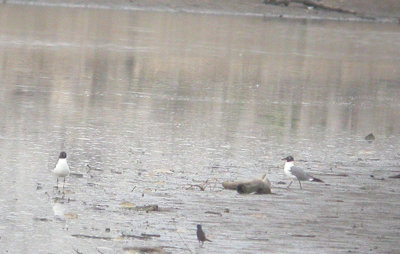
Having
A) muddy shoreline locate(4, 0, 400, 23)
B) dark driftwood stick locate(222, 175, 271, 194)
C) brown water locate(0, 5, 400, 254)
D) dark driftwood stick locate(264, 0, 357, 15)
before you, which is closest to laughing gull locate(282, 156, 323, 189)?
brown water locate(0, 5, 400, 254)

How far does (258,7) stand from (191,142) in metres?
36.7

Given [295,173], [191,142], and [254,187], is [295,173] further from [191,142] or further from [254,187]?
[191,142]

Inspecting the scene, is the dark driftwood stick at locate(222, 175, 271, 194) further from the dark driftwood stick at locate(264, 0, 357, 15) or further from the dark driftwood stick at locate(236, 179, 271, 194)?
the dark driftwood stick at locate(264, 0, 357, 15)

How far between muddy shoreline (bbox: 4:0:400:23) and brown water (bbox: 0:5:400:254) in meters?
13.1

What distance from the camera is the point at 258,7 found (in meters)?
51.8

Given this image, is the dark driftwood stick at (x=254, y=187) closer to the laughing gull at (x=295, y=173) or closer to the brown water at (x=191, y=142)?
the brown water at (x=191, y=142)

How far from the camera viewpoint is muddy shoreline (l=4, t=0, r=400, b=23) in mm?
47469

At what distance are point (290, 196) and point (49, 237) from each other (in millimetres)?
3424

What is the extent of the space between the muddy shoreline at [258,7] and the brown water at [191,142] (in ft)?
43.0

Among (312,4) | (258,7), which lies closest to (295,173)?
(258,7)

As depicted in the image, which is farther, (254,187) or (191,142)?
(191,142)

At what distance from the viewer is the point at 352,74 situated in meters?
28.8

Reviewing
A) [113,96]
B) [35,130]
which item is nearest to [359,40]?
[113,96]

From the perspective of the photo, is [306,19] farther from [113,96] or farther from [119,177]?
[119,177]
